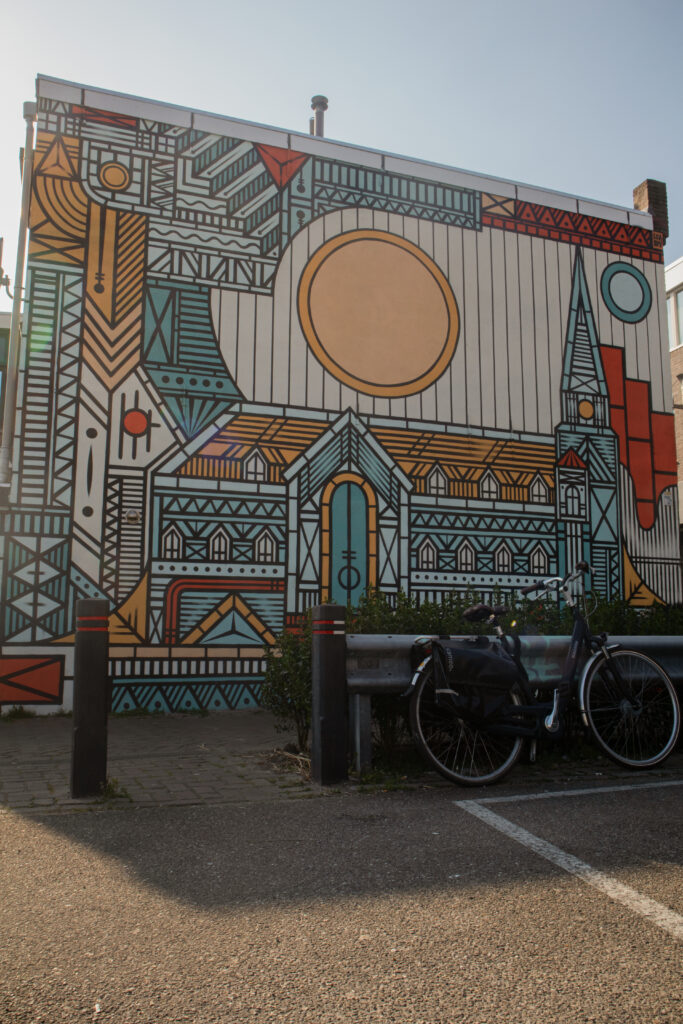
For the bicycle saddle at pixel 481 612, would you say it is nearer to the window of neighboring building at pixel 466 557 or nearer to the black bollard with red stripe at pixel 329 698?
the black bollard with red stripe at pixel 329 698

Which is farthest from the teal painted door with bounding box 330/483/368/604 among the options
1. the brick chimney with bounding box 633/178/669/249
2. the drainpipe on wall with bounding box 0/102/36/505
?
the brick chimney with bounding box 633/178/669/249

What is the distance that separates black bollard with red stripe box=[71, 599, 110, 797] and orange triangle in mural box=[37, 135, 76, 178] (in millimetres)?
7060

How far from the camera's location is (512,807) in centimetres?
461

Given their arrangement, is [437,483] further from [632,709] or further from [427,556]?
[632,709]

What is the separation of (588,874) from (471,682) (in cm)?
182

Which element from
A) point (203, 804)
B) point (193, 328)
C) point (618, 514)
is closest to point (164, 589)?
point (193, 328)

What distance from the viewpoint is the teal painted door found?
34.2 ft

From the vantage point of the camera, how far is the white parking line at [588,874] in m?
Result: 2.95

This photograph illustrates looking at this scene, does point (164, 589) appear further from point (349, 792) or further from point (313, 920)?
point (313, 920)

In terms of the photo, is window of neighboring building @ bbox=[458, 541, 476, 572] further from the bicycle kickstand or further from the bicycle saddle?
the bicycle kickstand

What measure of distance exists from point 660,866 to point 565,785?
1.71 metres

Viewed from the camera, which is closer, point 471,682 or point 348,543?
point 471,682

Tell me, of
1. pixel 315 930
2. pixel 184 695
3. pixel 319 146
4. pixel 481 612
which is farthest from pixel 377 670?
pixel 319 146

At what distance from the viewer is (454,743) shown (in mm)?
5211
